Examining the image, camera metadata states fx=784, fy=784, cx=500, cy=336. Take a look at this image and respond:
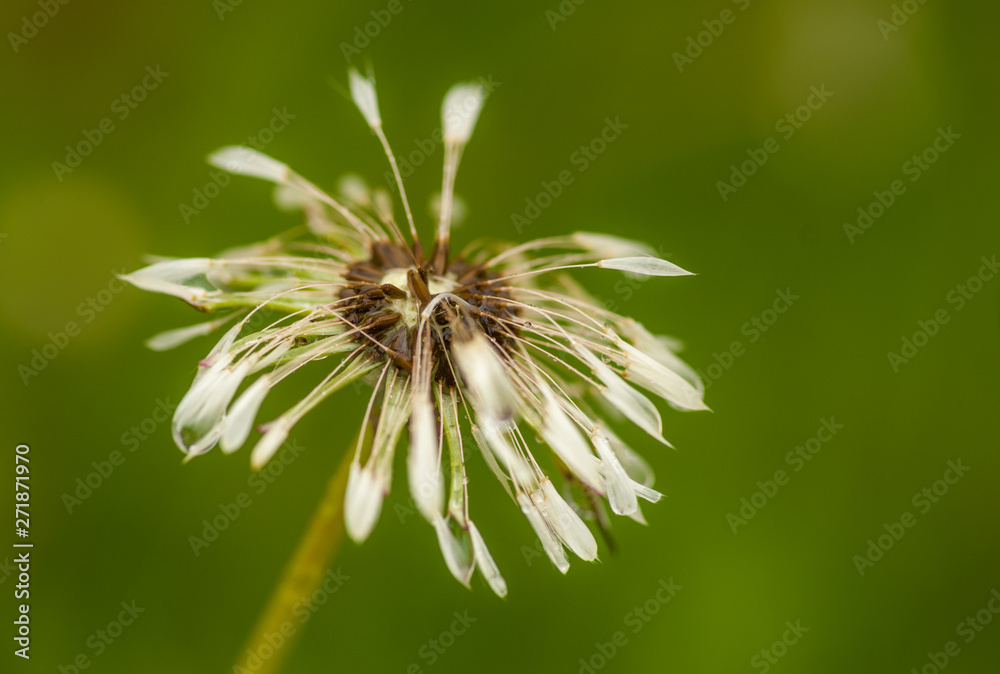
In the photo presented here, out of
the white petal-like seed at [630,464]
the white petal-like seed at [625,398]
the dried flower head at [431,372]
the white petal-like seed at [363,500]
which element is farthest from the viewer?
the white petal-like seed at [630,464]

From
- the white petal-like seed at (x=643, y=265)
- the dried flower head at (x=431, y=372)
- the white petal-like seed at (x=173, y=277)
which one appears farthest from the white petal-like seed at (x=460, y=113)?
the white petal-like seed at (x=173, y=277)

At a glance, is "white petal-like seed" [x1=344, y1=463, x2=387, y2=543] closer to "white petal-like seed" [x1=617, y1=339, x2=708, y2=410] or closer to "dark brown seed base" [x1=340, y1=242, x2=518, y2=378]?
"dark brown seed base" [x1=340, y1=242, x2=518, y2=378]

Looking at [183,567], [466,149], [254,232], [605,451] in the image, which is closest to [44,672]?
[183,567]

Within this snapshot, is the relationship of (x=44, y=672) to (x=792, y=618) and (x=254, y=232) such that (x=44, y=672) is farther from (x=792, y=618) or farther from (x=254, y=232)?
(x=792, y=618)

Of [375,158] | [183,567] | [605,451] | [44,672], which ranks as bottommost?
[44,672]

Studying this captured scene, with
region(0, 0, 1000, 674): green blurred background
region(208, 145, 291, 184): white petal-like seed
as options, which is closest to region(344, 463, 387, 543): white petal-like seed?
region(208, 145, 291, 184): white petal-like seed

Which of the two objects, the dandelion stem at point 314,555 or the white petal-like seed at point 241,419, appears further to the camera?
the dandelion stem at point 314,555

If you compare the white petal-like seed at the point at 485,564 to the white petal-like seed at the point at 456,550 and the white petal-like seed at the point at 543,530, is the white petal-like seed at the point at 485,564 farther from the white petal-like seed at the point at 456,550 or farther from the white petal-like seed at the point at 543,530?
the white petal-like seed at the point at 543,530
